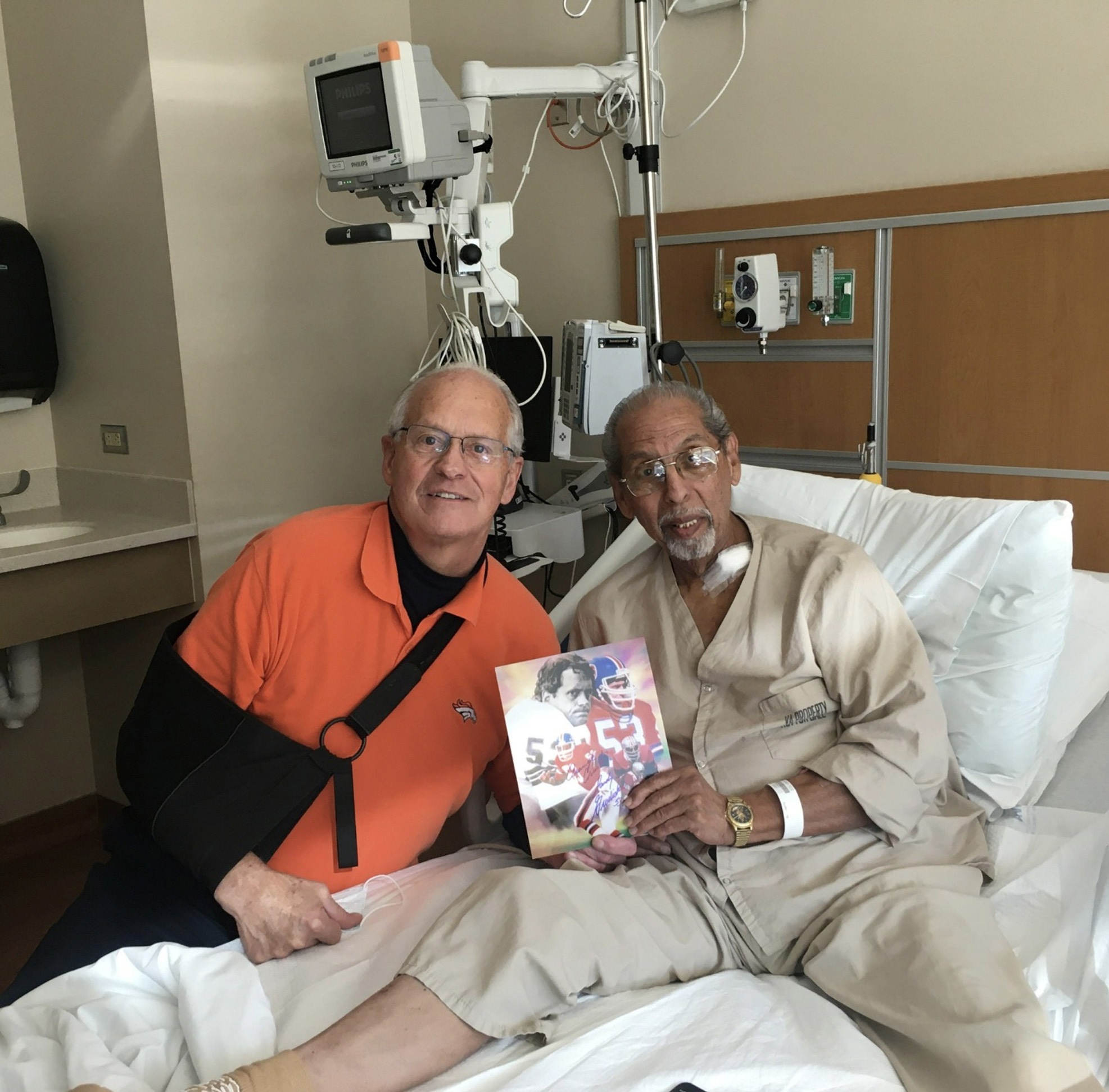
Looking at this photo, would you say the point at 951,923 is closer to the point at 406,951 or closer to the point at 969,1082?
the point at 969,1082

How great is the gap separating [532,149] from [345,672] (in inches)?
80.0

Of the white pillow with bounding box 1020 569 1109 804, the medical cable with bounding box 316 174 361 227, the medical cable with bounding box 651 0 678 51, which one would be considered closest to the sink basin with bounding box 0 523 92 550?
the medical cable with bounding box 316 174 361 227

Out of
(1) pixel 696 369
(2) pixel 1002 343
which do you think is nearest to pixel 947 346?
(2) pixel 1002 343

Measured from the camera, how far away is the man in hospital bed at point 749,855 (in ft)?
3.84

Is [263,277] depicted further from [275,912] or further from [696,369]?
[275,912]

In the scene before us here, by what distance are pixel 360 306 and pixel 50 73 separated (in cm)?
99

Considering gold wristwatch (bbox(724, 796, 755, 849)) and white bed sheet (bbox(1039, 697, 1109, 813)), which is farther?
white bed sheet (bbox(1039, 697, 1109, 813))

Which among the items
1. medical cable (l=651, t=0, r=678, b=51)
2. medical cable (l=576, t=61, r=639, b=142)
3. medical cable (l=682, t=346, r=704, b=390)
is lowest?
medical cable (l=682, t=346, r=704, b=390)

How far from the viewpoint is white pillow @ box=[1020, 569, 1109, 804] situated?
179 centimetres

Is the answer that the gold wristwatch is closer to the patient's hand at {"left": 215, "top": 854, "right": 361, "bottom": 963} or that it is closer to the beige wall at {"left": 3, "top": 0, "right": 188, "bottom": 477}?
the patient's hand at {"left": 215, "top": 854, "right": 361, "bottom": 963}

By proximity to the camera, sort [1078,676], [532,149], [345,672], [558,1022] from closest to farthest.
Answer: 1. [558,1022]
2. [345,672]
3. [1078,676]
4. [532,149]

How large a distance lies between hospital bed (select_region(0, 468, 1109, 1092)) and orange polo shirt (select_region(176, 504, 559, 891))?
9 cm

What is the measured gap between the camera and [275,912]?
1.44 meters

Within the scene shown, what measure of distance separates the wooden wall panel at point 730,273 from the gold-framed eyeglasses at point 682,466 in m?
1.05
